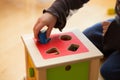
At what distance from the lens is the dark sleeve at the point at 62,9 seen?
0.81 m

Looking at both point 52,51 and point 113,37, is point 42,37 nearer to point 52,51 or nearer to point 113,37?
point 52,51

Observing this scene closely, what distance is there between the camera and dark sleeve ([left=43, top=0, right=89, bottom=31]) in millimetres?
813

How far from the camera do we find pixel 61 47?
0.79 m

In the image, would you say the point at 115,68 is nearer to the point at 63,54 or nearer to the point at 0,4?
the point at 63,54

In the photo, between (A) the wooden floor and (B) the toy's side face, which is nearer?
(B) the toy's side face

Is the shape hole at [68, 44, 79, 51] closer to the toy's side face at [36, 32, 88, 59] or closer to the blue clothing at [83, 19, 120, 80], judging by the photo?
the toy's side face at [36, 32, 88, 59]

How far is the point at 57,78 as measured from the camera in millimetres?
771

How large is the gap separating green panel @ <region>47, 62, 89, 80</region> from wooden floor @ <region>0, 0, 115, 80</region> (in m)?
0.30

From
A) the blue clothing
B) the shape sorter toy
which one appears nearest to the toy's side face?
the shape sorter toy

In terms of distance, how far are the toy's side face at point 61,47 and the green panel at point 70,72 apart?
0.14 ft

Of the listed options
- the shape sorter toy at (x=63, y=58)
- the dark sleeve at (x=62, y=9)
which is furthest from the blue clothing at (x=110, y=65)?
the dark sleeve at (x=62, y=9)

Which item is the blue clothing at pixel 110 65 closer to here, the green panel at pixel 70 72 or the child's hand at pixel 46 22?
the green panel at pixel 70 72

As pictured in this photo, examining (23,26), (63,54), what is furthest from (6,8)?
(63,54)

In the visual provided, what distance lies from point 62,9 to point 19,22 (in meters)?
0.65
